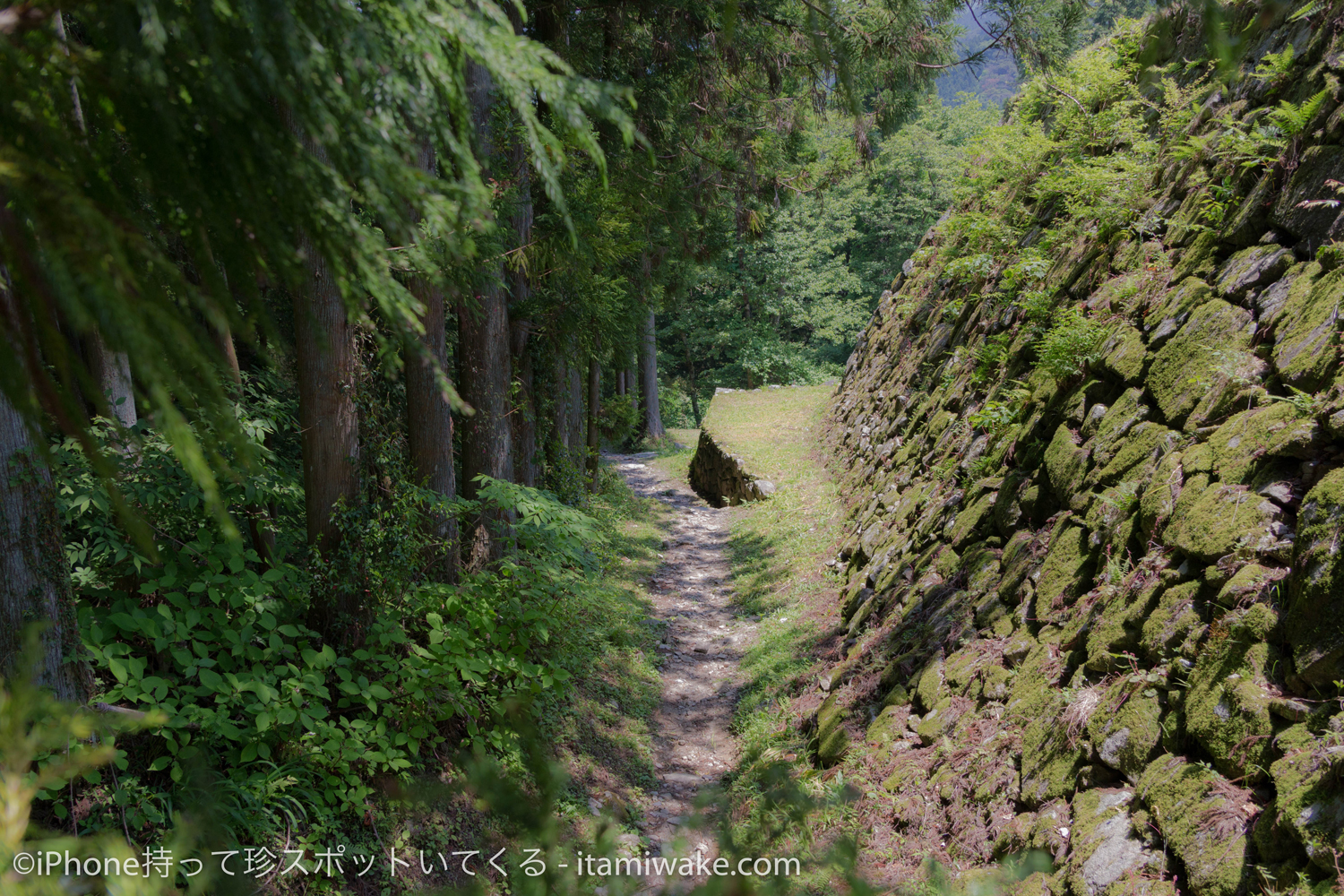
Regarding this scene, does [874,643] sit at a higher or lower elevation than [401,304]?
lower

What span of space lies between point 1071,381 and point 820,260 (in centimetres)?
2632

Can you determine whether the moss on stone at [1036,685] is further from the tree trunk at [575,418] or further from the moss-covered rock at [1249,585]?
the tree trunk at [575,418]

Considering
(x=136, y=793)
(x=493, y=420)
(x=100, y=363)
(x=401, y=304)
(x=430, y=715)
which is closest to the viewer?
(x=401, y=304)

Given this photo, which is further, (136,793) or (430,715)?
(430,715)

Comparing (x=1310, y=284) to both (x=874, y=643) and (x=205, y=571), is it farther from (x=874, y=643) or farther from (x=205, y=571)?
(x=205, y=571)

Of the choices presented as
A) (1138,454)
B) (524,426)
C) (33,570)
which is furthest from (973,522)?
(33,570)

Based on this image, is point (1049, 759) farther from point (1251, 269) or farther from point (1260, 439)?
point (1251, 269)

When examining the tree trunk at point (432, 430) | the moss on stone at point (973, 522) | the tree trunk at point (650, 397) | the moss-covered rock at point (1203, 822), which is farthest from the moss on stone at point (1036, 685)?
the tree trunk at point (650, 397)

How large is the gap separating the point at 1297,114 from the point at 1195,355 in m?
1.57

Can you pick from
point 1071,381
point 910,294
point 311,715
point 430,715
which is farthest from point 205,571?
point 910,294

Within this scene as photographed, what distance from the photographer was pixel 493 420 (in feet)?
23.3

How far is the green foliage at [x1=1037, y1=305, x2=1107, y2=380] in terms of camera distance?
550 cm

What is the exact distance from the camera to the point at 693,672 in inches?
311

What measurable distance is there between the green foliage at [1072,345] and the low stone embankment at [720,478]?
8346mm
